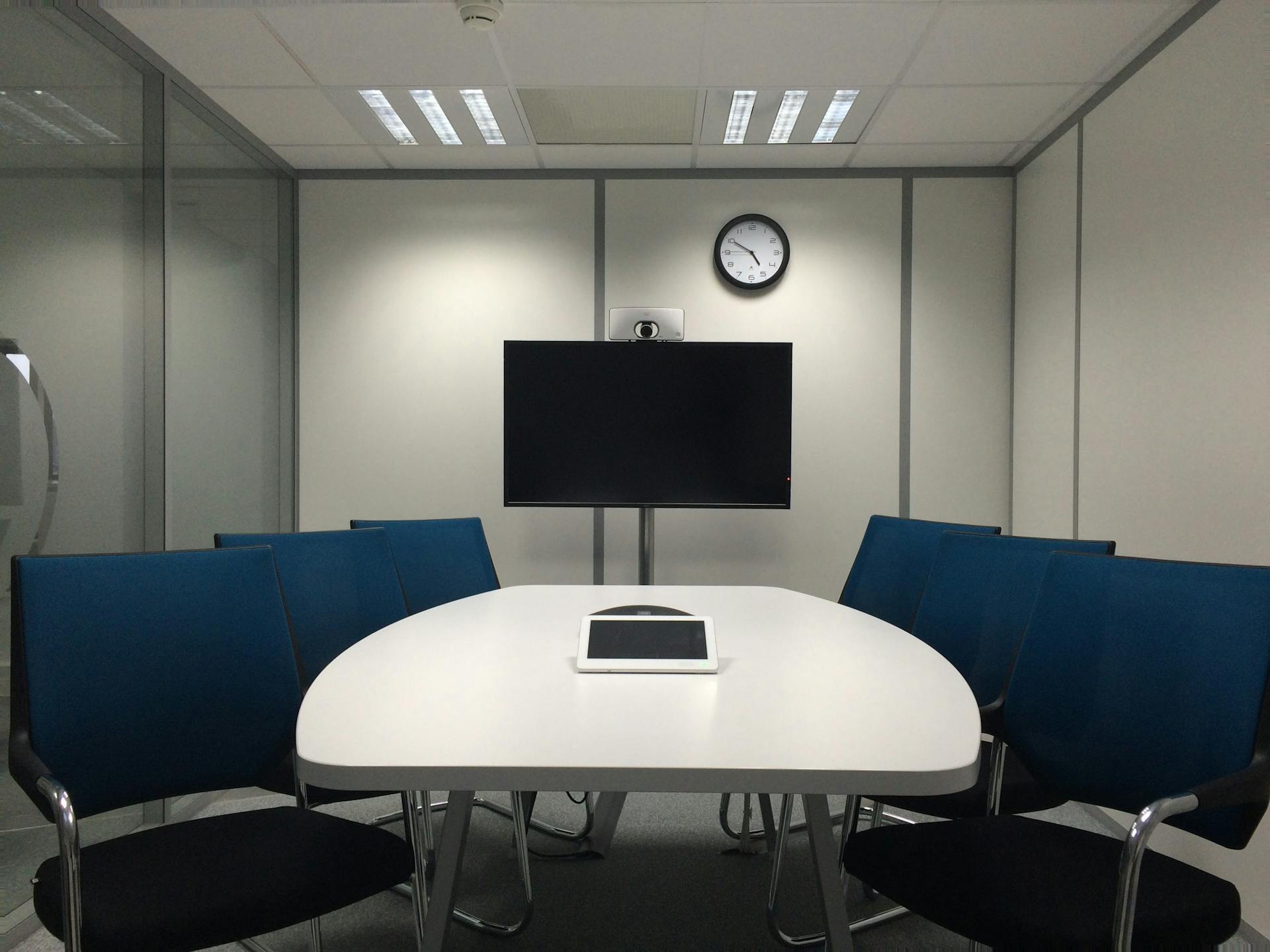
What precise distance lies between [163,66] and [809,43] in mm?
2606

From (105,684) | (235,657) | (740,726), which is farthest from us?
(235,657)

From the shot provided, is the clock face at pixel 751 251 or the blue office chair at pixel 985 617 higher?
the clock face at pixel 751 251

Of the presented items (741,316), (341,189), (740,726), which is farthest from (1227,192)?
(341,189)

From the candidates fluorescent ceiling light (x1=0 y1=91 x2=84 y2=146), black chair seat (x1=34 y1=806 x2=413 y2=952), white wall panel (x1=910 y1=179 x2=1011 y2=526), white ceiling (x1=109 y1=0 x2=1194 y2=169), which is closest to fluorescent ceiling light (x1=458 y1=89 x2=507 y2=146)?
white ceiling (x1=109 y1=0 x2=1194 y2=169)

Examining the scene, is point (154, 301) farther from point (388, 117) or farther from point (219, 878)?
point (219, 878)

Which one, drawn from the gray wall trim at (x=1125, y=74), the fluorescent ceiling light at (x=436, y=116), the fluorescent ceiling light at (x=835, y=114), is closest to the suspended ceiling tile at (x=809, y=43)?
the fluorescent ceiling light at (x=835, y=114)

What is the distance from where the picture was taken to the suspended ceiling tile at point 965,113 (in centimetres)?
342

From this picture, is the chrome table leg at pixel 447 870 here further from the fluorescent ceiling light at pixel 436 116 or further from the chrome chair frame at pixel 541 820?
the fluorescent ceiling light at pixel 436 116

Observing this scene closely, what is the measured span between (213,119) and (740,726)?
12.4ft

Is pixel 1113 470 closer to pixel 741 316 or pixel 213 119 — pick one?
pixel 741 316

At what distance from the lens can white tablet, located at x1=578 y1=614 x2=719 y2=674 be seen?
1492 mm

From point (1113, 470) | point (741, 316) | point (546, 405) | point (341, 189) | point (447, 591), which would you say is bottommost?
point (447, 591)

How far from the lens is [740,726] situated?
117 cm

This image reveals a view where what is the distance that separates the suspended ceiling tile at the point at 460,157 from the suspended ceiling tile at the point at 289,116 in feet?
0.77
